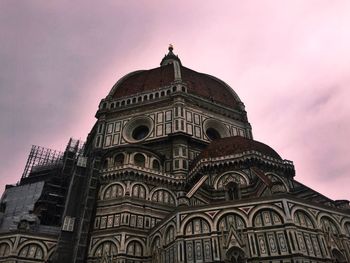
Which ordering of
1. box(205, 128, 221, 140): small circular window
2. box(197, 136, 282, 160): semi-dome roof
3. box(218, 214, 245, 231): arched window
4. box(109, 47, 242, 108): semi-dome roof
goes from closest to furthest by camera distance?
1. box(218, 214, 245, 231): arched window
2. box(197, 136, 282, 160): semi-dome roof
3. box(205, 128, 221, 140): small circular window
4. box(109, 47, 242, 108): semi-dome roof

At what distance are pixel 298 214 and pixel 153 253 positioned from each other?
36.6 feet

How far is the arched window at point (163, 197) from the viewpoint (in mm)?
28534

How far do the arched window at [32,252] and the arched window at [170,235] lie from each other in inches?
419

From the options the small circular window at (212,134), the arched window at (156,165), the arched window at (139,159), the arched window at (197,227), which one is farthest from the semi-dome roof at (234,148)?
the arched window at (197,227)

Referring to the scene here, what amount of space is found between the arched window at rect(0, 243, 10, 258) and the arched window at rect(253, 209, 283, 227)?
1924cm

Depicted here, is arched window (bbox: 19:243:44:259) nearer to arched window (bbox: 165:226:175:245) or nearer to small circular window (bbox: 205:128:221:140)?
arched window (bbox: 165:226:175:245)

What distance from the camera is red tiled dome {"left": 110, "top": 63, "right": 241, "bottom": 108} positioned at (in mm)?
41250

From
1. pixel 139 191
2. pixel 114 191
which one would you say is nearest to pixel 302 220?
pixel 139 191

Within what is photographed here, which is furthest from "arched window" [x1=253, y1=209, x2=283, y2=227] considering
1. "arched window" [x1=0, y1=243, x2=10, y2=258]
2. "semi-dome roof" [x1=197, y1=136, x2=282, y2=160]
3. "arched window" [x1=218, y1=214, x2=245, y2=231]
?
"arched window" [x1=0, y1=243, x2=10, y2=258]

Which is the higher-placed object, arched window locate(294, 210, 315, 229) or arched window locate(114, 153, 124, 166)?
arched window locate(114, 153, 124, 166)

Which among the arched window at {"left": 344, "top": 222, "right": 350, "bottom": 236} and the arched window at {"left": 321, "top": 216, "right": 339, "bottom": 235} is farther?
the arched window at {"left": 344, "top": 222, "right": 350, "bottom": 236}

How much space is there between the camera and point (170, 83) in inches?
1582

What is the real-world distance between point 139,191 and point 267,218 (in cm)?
1198

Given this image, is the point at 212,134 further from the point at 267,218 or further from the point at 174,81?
the point at 267,218
